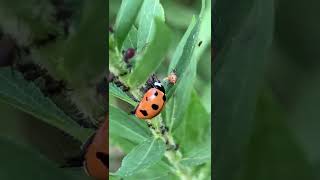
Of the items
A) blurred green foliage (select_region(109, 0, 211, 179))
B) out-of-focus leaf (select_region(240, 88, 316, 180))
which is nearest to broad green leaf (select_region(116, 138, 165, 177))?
blurred green foliage (select_region(109, 0, 211, 179))

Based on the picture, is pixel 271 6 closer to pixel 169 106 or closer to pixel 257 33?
pixel 257 33

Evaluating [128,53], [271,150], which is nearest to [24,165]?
[128,53]

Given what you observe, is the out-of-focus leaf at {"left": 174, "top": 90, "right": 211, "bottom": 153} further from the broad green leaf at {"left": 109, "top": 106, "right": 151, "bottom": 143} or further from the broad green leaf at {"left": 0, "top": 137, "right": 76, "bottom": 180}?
→ the broad green leaf at {"left": 0, "top": 137, "right": 76, "bottom": 180}

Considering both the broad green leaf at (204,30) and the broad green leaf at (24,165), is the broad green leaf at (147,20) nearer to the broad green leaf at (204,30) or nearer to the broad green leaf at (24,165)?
the broad green leaf at (204,30)

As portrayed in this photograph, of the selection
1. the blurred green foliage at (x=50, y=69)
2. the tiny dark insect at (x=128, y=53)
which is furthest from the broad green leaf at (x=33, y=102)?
the tiny dark insect at (x=128, y=53)

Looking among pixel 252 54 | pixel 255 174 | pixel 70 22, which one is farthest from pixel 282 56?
pixel 70 22
